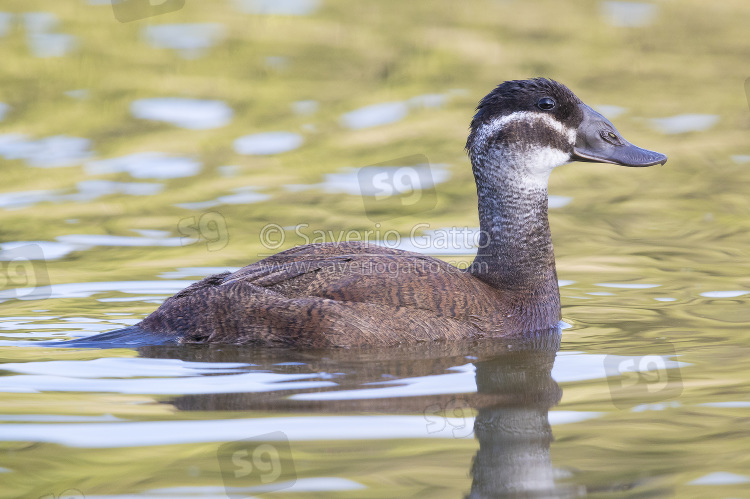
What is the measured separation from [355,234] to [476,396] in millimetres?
5141

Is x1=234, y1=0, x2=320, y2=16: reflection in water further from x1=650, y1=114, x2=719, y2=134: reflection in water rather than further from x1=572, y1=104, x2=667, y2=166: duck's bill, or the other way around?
x1=572, y1=104, x2=667, y2=166: duck's bill

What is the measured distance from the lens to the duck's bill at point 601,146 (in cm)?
805

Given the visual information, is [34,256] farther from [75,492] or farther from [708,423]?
[708,423]

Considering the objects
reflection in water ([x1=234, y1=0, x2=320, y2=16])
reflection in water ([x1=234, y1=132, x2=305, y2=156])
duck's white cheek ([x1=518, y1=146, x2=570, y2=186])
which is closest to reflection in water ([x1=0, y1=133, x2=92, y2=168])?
reflection in water ([x1=234, y1=132, x2=305, y2=156])

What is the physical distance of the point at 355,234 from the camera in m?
11.4

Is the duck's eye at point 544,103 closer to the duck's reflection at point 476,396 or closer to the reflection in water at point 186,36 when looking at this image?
the duck's reflection at point 476,396

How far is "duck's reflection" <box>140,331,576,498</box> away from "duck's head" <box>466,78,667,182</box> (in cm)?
130

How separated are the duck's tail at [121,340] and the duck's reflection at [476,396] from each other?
0.06 m

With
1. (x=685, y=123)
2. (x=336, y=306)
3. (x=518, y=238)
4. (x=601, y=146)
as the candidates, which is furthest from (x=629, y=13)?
(x=336, y=306)

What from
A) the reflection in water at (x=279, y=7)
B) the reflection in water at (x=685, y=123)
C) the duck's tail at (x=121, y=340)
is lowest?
the duck's tail at (x=121, y=340)

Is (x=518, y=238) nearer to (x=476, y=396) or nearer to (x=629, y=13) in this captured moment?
(x=476, y=396)

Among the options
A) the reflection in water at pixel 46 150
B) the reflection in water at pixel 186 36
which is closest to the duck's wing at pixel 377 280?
the reflection in water at pixel 46 150

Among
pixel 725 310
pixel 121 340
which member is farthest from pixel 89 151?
pixel 725 310

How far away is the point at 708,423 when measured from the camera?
587 cm
